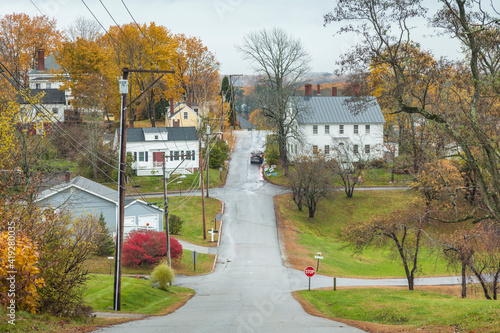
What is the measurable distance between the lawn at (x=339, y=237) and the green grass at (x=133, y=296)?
11722mm

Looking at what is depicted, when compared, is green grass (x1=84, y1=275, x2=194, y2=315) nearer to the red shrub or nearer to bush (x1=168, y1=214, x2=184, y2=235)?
the red shrub

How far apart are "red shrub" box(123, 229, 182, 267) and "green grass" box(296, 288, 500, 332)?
10417 mm

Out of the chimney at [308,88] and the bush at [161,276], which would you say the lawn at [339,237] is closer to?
the bush at [161,276]

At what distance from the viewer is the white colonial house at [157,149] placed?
5547cm

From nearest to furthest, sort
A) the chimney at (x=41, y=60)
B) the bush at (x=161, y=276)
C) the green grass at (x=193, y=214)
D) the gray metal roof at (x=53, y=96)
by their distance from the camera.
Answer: the bush at (x=161, y=276)
the green grass at (x=193, y=214)
the gray metal roof at (x=53, y=96)
the chimney at (x=41, y=60)

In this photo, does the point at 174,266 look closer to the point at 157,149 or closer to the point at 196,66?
the point at 157,149

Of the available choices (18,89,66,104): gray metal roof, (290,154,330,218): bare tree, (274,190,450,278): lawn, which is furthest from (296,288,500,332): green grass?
(18,89,66,104): gray metal roof

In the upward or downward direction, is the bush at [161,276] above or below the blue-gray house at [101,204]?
below

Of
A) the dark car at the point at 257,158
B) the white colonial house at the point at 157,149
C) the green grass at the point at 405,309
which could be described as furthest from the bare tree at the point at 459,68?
the dark car at the point at 257,158

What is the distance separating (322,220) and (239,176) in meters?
14.2

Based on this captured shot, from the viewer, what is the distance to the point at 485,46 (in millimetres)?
14742

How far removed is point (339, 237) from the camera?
45219 millimetres

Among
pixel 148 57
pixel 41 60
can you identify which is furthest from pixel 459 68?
pixel 41 60

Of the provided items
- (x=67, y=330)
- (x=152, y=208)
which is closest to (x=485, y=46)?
(x=67, y=330)
